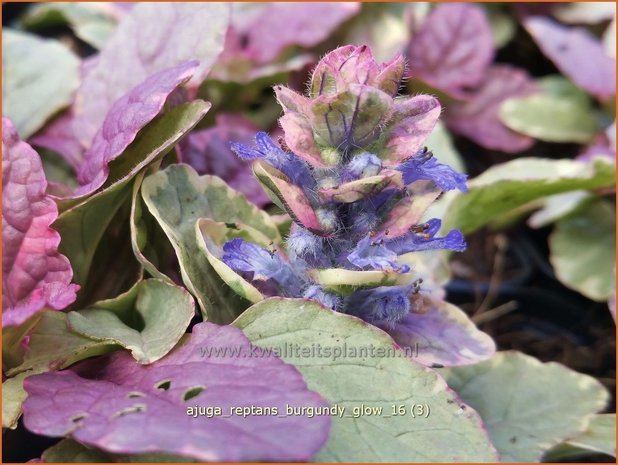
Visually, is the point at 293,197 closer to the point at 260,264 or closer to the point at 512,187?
the point at 260,264

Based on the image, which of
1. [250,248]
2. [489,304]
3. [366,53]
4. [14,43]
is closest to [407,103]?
[366,53]

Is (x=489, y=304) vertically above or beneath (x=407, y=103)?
beneath

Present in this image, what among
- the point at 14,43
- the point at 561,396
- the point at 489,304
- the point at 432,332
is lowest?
the point at 489,304

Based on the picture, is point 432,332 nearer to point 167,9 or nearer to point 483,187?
point 483,187

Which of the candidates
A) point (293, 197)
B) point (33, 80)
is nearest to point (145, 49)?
point (33, 80)

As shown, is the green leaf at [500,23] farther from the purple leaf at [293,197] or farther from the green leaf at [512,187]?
the purple leaf at [293,197]

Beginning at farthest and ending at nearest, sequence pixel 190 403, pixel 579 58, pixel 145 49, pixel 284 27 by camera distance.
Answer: pixel 579 58
pixel 284 27
pixel 145 49
pixel 190 403
